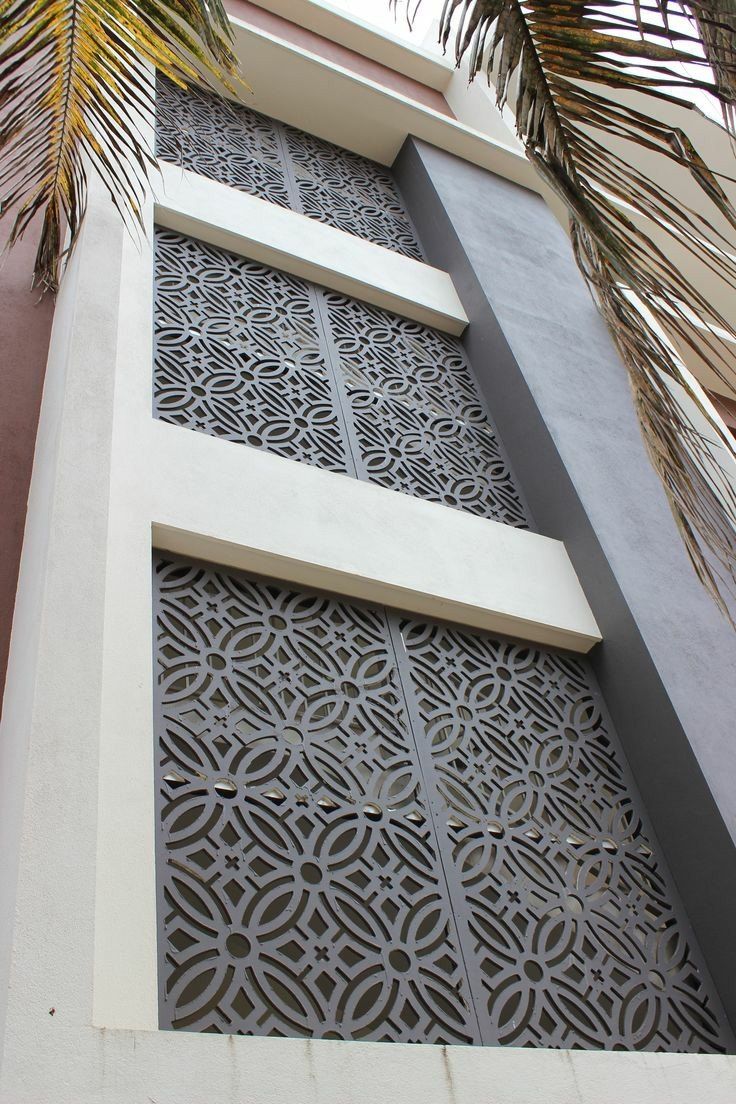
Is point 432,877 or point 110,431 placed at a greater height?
point 110,431

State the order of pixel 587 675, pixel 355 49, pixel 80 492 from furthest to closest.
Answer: pixel 355 49, pixel 587 675, pixel 80 492

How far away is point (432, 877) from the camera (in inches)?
148

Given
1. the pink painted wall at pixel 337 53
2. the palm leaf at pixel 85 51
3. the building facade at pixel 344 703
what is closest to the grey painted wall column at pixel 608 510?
the building facade at pixel 344 703

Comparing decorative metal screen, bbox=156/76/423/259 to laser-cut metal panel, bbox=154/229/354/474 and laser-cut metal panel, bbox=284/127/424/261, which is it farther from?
laser-cut metal panel, bbox=154/229/354/474

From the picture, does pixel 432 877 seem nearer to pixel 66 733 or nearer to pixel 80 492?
pixel 66 733

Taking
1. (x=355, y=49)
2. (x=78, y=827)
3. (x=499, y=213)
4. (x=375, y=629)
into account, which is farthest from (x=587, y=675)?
(x=355, y=49)

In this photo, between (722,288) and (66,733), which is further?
(722,288)

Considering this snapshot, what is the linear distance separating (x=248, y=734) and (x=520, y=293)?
4.39 meters

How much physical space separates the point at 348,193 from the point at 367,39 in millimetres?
2585

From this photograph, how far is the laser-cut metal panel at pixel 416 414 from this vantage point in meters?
5.52

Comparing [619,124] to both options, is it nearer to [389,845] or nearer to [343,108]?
[389,845]

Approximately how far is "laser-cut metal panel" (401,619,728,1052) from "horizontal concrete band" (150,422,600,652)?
202mm

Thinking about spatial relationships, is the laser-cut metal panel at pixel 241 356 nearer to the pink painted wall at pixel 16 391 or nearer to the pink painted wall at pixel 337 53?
the pink painted wall at pixel 16 391

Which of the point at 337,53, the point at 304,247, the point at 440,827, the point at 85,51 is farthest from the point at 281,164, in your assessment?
the point at 440,827
